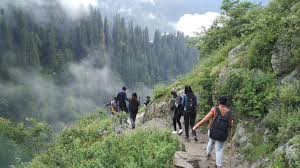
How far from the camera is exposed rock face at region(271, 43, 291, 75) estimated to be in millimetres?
14671

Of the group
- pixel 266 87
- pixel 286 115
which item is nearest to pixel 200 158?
pixel 286 115

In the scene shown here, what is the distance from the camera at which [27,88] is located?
533ft

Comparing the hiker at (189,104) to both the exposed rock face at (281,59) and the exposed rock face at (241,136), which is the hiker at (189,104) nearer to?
the exposed rock face at (241,136)

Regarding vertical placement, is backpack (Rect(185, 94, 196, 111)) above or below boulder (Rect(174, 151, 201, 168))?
above

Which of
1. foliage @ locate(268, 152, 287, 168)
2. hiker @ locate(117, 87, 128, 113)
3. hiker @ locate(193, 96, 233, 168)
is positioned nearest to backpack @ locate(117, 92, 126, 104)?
hiker @ locate(117, 87, 128, 113)

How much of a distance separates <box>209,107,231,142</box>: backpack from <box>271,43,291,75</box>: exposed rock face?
3.97 m

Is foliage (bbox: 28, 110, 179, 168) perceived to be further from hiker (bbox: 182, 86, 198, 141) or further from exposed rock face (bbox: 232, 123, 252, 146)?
exposed rock face (bbox: 232, 123, 252, 146)

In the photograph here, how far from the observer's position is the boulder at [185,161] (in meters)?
11.7

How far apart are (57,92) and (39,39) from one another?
26.3 metres

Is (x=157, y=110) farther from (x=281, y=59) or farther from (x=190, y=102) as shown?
(x=281, y=59)

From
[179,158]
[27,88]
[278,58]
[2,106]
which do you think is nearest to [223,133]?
[179,158]

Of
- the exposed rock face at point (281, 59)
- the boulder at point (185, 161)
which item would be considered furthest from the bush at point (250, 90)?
the boulder at point (185, 161)

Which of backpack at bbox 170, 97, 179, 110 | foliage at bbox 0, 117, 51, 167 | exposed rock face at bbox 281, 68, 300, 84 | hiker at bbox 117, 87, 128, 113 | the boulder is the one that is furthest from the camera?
foliage at bbox 0, 117, 51, 167

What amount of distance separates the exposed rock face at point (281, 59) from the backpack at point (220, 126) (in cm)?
397
